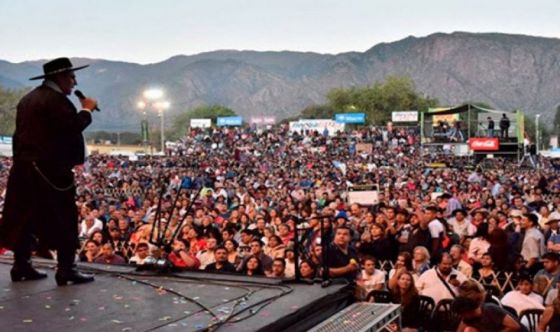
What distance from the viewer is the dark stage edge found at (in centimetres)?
333

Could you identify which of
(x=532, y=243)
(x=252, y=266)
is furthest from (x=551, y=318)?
(x=252, y=266)

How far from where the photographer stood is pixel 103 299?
3.92 meters

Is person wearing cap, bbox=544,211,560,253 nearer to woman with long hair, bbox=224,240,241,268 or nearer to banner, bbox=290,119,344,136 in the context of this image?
woman with long hair, bbox=224,240,241,268

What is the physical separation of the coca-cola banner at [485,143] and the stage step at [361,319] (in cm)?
2484

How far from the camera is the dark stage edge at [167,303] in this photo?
3.33 metres

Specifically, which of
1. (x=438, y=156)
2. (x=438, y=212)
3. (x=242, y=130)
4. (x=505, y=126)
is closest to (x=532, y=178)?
(x=505, y=126)

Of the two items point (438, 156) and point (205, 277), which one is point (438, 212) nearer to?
point (205, 277)

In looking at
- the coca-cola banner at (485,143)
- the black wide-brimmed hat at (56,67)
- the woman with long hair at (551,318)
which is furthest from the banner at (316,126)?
the black wide-brimmed hat at (56,67)

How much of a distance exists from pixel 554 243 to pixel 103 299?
6.06 m

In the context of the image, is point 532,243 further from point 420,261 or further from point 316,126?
point 316,126

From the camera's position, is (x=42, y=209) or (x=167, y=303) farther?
(x=42, y=209)

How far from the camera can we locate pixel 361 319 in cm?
375

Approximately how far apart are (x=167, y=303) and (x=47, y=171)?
1187 millimetres

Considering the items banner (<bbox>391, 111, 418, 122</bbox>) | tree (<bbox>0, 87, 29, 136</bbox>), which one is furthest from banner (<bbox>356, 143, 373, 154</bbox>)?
tree (<bbox>0, 87, 29, 136</bbox>)
